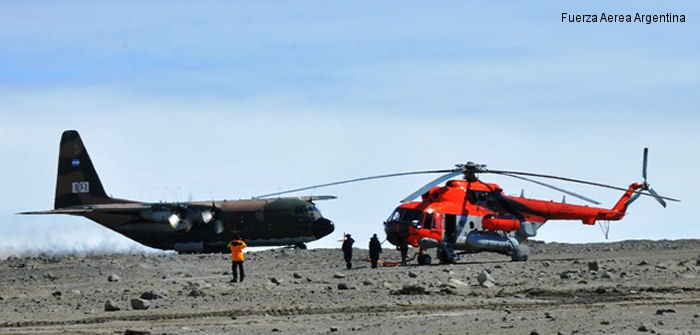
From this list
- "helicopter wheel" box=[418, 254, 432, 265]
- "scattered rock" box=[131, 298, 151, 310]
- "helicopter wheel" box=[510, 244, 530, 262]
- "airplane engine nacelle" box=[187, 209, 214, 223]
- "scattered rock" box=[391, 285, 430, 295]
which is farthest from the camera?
"airplane engine nacelle" box=[187, 209, 214, 223]

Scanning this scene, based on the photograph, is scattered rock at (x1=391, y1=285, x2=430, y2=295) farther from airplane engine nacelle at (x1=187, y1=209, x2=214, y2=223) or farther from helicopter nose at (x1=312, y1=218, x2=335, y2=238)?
airplane engine nacelle at (x1=187, y1=209, x2=214, y2=223)

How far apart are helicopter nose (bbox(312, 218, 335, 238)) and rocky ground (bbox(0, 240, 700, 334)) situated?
10.4 metres

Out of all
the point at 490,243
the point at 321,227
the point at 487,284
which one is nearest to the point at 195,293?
the point at 487,284

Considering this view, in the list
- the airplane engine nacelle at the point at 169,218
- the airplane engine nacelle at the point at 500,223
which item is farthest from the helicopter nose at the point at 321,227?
the airplane engine nacelle at the point at 500,223

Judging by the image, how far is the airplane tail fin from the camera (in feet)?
181

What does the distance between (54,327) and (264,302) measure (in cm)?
569

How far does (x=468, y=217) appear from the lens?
38.9 meters

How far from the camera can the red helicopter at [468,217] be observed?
3800 centimetres

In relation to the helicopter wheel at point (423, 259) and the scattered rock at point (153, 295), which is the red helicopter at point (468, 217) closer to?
the helicopter wheel at point (423, 259)

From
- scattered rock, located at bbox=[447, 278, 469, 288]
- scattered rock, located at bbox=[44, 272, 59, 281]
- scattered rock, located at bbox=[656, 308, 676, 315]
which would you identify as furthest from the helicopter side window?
scattered rock, located at bbox=[656, 308, 676, 315]

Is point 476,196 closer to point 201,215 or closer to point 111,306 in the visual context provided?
point 201,215

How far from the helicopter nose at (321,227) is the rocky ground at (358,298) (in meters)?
10.4

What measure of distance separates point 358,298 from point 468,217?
14.1m

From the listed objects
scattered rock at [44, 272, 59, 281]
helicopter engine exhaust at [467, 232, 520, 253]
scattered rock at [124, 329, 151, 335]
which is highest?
helicopter engine exhaust at [467, 232, 520, 253]
